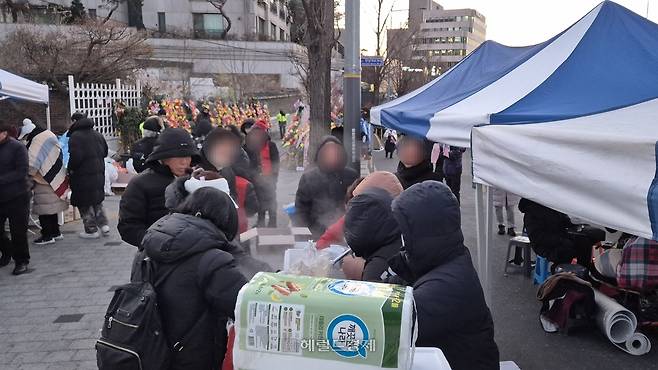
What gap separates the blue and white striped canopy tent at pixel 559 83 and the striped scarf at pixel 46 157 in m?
4.52

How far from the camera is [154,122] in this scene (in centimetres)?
718

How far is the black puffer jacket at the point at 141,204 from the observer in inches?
134

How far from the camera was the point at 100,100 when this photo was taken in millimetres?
14578

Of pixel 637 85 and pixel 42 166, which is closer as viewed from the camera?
pixel 637 85

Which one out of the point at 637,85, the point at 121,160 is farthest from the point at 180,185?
the point at 121,160

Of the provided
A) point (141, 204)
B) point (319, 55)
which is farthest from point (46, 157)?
point (319, 55)

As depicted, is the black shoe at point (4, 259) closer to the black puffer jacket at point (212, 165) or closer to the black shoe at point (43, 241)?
the black shoe at point (43, 241)

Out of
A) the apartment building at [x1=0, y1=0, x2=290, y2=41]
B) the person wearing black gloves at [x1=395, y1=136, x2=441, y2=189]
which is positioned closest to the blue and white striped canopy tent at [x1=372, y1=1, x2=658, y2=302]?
the person wearing black gloves at [x1=395, y1=136, x2=441, y2=189]

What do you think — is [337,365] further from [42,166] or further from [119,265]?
[42,166]

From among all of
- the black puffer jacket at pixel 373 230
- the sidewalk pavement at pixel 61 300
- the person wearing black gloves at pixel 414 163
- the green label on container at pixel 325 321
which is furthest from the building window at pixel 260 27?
the green label on container at pixel 325 321

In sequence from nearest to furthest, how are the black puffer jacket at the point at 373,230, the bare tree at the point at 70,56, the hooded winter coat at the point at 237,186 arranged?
the black puffer jacket at the point at 373,230 < the hooded winter coat at the point at 237,186 < the bare tree at the point at 70,56

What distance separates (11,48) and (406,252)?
1991 centimetres

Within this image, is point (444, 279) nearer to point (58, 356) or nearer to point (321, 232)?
point (321, 232)

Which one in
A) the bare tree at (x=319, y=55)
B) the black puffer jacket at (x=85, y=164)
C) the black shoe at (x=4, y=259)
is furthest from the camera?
the bare tree at (x=319, y=55)
